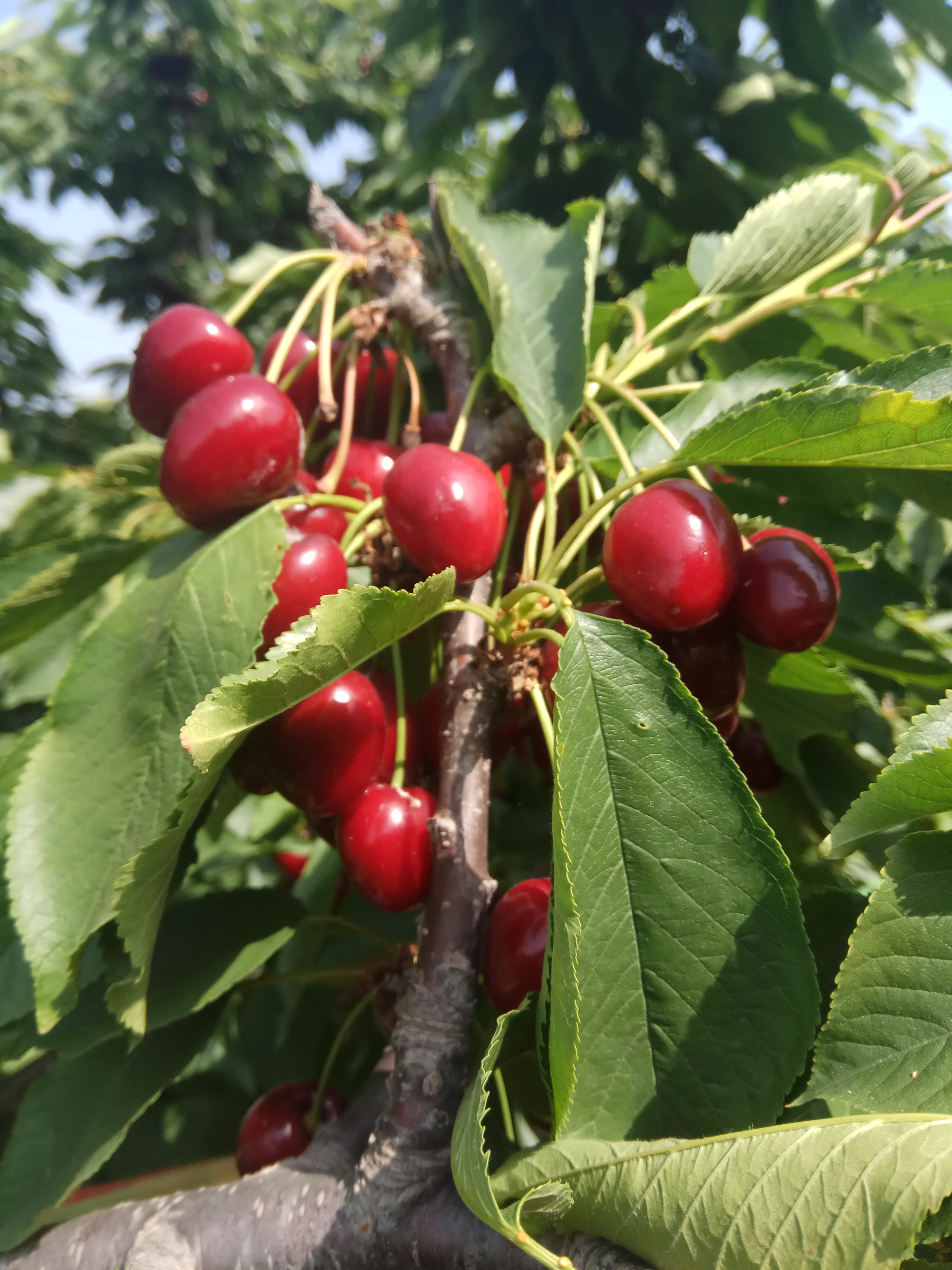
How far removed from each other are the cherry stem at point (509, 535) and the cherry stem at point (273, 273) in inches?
13.1

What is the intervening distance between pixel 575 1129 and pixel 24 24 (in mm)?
5223

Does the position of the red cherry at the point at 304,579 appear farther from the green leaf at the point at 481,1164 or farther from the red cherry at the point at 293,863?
the red cherry at the point at 293,863

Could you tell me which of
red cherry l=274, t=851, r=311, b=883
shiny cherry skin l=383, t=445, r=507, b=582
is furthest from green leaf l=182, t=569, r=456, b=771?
red cherry l=274, t=851, r=311, b=883

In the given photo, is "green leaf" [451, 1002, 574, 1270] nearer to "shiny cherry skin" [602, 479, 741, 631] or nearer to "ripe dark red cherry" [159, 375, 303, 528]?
"shiny cherry skin" [602, 479, 741, 631]

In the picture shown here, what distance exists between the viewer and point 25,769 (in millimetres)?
612

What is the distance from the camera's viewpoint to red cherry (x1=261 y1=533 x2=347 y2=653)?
0.64 metres

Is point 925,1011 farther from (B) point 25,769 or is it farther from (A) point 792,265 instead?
(A) point 792,265

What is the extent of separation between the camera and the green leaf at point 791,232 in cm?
81

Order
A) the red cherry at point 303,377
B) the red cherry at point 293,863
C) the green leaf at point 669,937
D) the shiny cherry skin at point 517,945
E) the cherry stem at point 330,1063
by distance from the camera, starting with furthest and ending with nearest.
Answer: the red cherry at point 293,863 → the red cherry at point 303,377 → the cherry stem at point 330,1063 → the shiny cherry skin at point 517,945 → the green leaf at point 669,937

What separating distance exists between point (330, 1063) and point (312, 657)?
0.52 m

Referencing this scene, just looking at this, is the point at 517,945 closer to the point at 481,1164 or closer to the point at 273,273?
the point at 481,1164

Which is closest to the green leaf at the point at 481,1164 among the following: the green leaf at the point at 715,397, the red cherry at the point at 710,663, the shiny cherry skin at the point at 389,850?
the shiny cherry skin at the point at 389,850

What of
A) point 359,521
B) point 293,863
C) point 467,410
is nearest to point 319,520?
point 359,521

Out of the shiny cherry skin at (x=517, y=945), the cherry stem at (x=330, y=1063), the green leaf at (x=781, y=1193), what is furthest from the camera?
the cherry stem at (x=330, y=1063)
